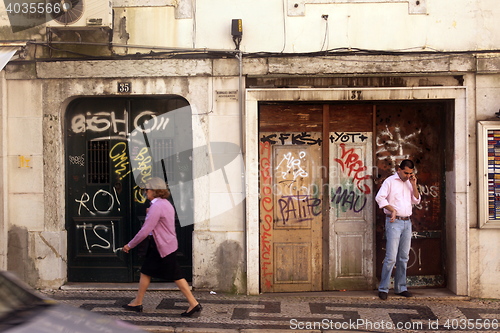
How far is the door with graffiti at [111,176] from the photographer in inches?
324

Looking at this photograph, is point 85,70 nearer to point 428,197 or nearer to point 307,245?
point 307,245

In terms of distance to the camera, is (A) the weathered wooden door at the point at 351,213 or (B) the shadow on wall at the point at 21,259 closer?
(B) the shadow on wall at the point at 21,259

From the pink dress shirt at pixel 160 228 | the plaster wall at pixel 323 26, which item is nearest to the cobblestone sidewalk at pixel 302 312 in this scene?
the pink dress shirt at pixel 160 228

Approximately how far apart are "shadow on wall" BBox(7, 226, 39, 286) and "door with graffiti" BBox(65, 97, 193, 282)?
0.56 meters

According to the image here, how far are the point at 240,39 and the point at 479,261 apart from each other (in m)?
4.78

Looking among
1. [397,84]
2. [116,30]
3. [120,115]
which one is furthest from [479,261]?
[116,30]

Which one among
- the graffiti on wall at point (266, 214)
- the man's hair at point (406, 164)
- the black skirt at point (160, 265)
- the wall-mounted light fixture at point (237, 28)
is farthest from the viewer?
the graffiti on wall at point (266, 214)

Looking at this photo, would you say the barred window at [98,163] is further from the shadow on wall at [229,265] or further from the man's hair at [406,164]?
the man's hair at [406,164]

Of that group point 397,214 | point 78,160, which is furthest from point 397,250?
point 78,160

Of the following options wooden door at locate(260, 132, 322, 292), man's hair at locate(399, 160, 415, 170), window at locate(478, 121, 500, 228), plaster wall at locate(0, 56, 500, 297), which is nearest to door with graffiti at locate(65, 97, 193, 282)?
plaster wall at locate(0, 56, 500, 297)

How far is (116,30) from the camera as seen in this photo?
311 inches

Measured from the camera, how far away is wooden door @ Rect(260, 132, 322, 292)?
8.07m

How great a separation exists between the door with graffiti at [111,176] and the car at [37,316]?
167 inches

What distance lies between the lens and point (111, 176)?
826 centimetres
